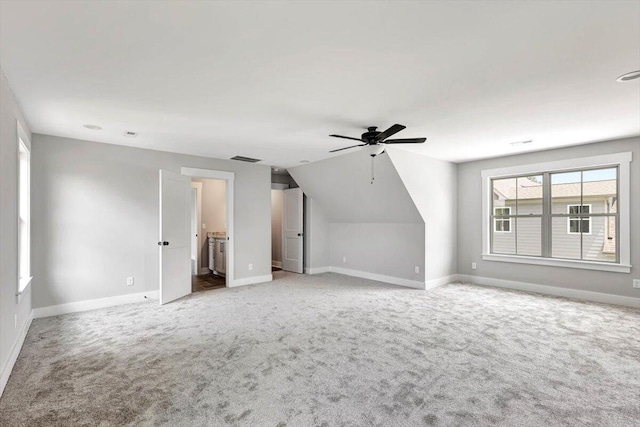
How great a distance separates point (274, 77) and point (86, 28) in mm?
1234

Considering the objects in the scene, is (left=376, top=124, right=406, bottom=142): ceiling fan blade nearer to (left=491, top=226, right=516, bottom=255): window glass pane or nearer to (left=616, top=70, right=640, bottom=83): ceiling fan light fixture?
(left=616, top=70, right=640, bottom=83): ceiling fan light fixture

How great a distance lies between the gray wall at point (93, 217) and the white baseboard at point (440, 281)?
15.3 feet

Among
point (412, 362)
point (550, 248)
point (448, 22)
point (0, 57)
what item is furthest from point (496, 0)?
point (550, 248)

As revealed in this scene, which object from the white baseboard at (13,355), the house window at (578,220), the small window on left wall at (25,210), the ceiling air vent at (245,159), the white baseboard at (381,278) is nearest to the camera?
the white baseboard at (13,355)

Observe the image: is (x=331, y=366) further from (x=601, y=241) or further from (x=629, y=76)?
(x=601, y=241)

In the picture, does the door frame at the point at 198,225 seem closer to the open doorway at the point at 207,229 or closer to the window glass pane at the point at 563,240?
the open doorway at the point at 207,229

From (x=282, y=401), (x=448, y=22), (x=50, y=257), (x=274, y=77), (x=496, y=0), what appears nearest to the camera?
(x=496, y=0)

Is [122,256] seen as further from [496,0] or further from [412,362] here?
[496,0]

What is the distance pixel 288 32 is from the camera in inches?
77.2

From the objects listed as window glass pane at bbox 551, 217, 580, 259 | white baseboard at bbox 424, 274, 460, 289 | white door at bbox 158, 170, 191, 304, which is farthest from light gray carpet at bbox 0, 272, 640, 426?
white baseboard at bbox 424, 274, 460, 289

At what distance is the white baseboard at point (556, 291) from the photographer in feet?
15.2

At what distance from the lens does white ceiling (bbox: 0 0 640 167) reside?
1792 millimetres

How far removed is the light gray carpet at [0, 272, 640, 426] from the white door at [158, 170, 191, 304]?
48 cm

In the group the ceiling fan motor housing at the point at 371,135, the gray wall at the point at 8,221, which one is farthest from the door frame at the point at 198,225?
the ceiling fan motor housing at the point at 371,135
